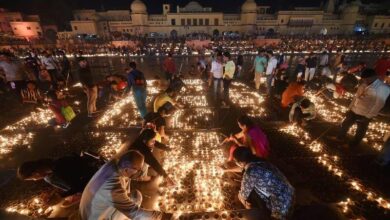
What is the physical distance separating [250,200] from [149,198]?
1852 mm

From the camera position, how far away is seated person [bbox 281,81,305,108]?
6141 millimetres

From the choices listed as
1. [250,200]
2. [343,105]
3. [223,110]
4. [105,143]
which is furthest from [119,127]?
[343,105]

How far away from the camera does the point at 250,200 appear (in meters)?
2.98

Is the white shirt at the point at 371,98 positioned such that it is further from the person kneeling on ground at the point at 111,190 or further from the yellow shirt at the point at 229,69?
the person kneeling on ground at the point at 111,190

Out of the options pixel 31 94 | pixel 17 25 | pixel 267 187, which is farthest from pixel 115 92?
pixel 17 25

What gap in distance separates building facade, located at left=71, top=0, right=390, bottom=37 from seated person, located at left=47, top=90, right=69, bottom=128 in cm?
4426

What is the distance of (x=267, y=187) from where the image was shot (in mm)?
2613

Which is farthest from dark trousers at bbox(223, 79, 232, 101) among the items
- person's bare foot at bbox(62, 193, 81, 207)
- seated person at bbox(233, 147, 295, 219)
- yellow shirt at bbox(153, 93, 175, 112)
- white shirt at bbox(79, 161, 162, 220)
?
white shirt at bbox(79, 161, 162, 220)

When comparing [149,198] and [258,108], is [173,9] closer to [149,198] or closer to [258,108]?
[258,108]

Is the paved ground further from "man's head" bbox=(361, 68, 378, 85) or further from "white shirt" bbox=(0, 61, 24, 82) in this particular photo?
"man's head" bbox=(361, 68, 378, 85)

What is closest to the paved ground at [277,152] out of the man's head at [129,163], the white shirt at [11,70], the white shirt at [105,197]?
the white shirt at [11,70]

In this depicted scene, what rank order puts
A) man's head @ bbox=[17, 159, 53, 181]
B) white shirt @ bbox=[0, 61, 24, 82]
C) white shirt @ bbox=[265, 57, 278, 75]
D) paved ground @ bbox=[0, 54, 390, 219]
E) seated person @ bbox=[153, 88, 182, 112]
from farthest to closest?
white shirt @ bbox=[265, 57, 278, 75] → white shirt @ bbox=[0, 61, 24, 82] → seated person @ bbox=[153, 88, 182, 112] → paved ground @ bbox=[0, 54, 390, 219] → man's head @ bbox=[17, 159, 53, 181]

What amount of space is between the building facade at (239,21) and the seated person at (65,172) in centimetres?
4764

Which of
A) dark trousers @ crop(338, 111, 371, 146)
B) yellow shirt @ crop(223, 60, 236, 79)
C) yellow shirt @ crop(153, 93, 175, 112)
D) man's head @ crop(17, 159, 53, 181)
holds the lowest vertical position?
dark trousers @ crop(338, 111, 371, 146)
